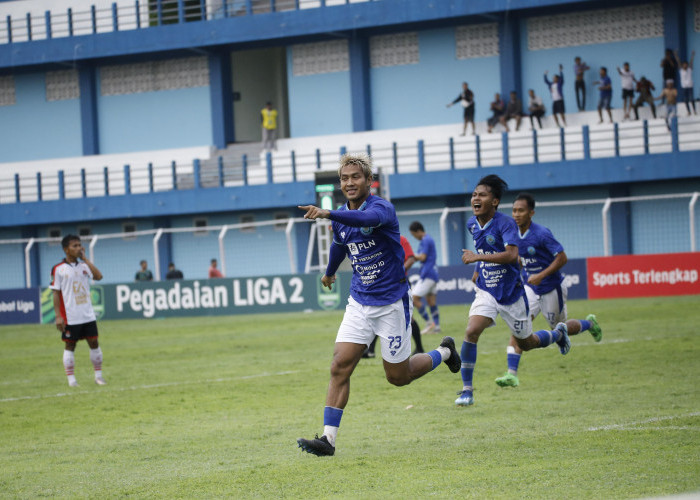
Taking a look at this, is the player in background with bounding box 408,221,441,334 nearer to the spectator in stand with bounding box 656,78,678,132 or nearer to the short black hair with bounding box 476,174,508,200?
the short black hair with bounding box 476,174,508,200

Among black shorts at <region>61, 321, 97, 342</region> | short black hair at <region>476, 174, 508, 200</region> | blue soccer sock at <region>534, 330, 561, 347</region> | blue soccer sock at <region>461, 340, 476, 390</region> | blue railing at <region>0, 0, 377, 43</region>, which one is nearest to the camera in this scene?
short black hair at <region>476, 174, 508, 200</region>

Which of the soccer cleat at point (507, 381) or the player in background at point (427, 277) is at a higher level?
the player in background at point (427, 277)

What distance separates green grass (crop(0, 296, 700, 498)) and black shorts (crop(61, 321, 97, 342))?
32.5 inches

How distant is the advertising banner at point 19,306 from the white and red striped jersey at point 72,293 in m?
19.5

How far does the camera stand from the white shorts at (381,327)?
805cm

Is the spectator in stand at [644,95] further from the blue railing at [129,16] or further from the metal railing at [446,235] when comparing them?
the blue railing at [129,16]

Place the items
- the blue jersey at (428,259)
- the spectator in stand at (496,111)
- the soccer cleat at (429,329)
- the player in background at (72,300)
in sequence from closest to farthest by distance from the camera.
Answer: the player in background at (72,300) < the blue jersey at (428,259) < the soccer cleat at (429,329) < the spectator in stand at (496,111)

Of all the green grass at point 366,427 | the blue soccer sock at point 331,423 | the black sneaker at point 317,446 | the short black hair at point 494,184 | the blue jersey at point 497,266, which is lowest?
the green grass at point 366,427

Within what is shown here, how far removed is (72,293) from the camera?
1465cm

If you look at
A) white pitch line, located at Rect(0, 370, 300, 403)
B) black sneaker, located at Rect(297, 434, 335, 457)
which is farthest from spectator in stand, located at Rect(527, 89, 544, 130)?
black sneaker, located at Rect(297, 434, 335, 457)

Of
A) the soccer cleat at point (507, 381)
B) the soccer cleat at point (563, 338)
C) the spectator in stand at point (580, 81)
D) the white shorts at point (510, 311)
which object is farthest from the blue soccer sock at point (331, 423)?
the spectator in stand at point (580, 81)

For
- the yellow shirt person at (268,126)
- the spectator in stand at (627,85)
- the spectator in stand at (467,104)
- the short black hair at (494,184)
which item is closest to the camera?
the short black hair at (494,184)

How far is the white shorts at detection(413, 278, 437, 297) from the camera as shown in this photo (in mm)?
20025

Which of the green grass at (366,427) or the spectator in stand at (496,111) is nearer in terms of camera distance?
the green grass at (366,427)
